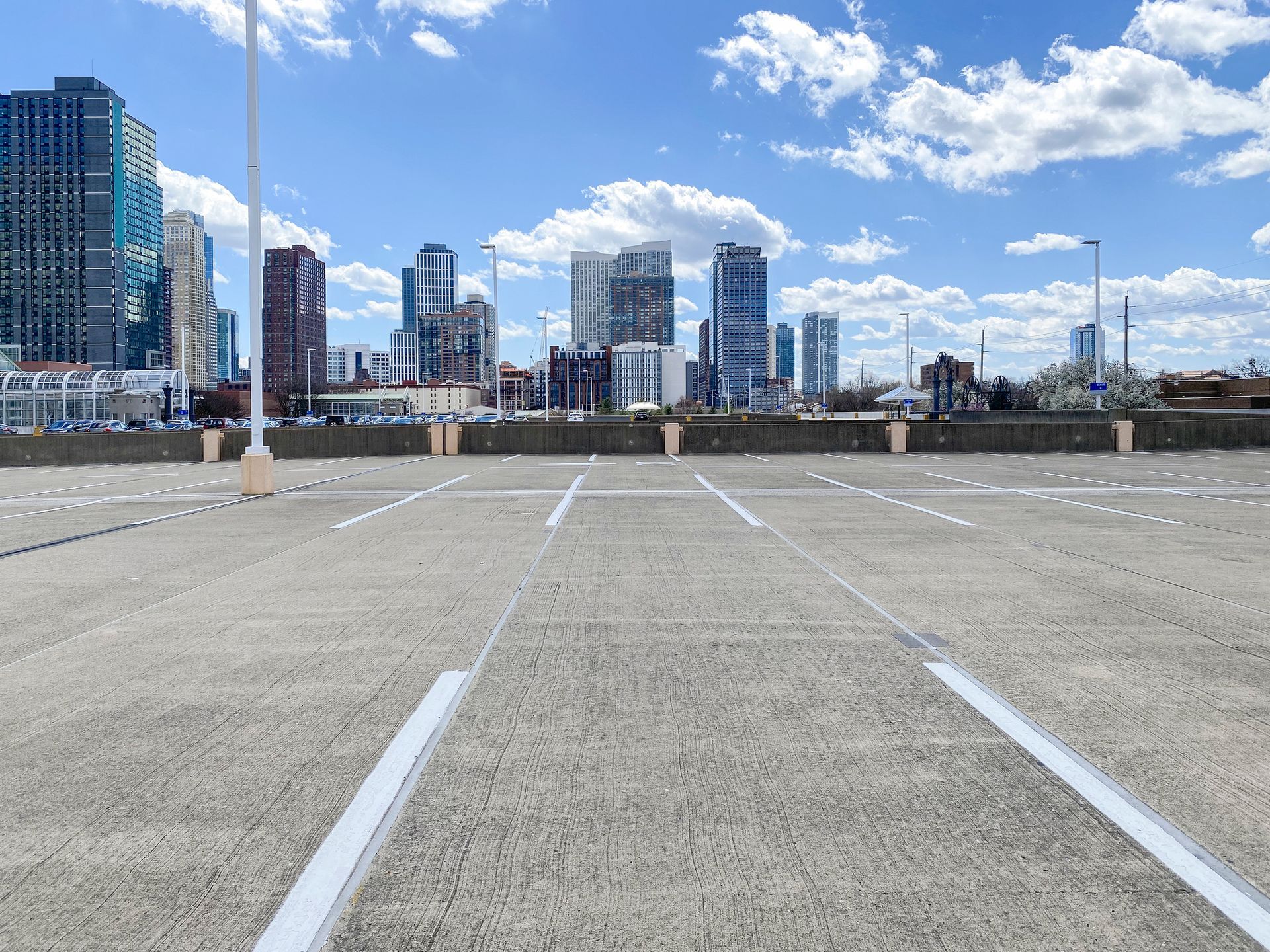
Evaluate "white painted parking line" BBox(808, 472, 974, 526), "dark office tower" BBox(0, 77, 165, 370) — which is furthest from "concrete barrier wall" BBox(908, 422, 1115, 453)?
"dark office tower" BBox(0, 77, 165, 370)

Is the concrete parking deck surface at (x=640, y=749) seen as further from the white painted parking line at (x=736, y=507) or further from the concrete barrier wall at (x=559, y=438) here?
the concrete barrier wall at (x=559, y=438)

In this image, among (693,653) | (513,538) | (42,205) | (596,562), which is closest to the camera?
(693,653)

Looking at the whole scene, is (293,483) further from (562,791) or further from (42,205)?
(42,205)

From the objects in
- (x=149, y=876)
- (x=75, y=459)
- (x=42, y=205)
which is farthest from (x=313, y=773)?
(x=42, y=205)

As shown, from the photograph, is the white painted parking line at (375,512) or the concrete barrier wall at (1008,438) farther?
the concrete barrier wall at (1008,438)

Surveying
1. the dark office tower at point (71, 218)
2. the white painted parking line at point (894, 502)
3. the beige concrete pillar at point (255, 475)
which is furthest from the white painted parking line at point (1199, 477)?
the dark office tower at point (71, 218)

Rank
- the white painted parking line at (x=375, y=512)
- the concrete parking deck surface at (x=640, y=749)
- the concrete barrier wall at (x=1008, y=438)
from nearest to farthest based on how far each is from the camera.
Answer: the concrete parking deck surface at (x=640, y=749) < the white painted parking line at (x=375, y=512) < the concrete barrier wall at (x=1008, y=438)

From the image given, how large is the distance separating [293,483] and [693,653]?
17.5 m

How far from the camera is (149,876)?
333cm

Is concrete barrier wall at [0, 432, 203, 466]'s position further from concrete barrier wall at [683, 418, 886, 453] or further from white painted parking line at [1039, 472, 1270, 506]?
white painted parking line at [1039, 472, 1270, 506]

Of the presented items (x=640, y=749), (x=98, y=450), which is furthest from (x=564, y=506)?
(x=98, y=450)

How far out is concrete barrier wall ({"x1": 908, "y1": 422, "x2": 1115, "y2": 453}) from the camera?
35.4 meters

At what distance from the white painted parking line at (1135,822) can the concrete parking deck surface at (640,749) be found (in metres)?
0.02

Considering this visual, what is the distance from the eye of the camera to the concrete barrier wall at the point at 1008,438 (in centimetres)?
3541
